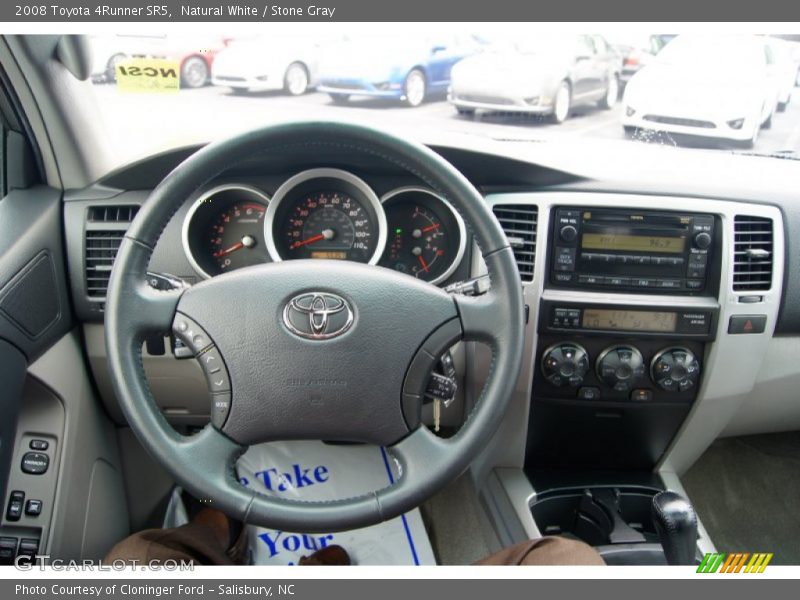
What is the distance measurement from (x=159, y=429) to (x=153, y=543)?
1.92 ft

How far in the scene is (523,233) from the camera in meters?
1.71

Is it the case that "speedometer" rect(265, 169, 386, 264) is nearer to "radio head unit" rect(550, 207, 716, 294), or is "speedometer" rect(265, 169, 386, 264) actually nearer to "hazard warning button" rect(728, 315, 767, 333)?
"radio head unit" rect(550, 207, 716, 294)

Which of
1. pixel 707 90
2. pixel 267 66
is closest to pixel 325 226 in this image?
pixel 267 66

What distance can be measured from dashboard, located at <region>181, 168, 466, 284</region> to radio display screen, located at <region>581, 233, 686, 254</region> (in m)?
0.34

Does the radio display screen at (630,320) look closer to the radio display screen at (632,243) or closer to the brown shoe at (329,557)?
the radio display screen at (632,243)

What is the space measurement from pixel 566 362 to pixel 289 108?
961 millimetres

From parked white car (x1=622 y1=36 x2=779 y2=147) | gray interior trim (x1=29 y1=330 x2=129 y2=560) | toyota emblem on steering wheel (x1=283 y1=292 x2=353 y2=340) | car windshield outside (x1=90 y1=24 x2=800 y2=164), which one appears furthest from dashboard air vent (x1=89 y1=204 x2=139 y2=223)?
parked white car (x1=622 y1=36 x2=779 y2=147)

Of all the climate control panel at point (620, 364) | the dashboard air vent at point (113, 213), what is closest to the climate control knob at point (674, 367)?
the climate control panel at point (620, 364)

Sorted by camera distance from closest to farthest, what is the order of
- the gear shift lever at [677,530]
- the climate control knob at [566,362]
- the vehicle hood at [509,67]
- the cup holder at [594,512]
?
the gear shift lever at [677,530] < the vehicle hood at [509,67] < the climate control knob at [566,362] < the cup holder at [594,512]

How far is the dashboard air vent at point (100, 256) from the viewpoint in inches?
66.4

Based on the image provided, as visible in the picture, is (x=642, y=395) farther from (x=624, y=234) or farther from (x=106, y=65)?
(x=106, y=65)

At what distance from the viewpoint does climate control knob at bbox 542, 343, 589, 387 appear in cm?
174

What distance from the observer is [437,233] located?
1.77 m

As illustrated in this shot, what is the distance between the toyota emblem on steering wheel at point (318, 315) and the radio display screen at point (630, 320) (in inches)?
30.7
